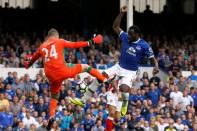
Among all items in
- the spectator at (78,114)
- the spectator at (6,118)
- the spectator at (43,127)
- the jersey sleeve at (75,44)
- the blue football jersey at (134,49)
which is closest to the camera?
the jersey sleeve at (75,44)

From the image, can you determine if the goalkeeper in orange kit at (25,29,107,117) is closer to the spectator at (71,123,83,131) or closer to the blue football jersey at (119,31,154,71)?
the blue football jersey at (119,31,154,71)

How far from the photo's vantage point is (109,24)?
127ft

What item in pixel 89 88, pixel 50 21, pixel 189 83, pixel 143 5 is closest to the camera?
pixel 89 88

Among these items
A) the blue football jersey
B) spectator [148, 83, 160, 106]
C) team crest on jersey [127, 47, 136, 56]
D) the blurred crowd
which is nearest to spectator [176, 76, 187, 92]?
the blurred crowd

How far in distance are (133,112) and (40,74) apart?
3755 mm

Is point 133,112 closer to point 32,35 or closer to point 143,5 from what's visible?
point 32,35

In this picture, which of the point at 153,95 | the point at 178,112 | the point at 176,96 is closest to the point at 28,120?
the point at 153,95

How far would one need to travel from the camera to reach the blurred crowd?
27797 millimetres

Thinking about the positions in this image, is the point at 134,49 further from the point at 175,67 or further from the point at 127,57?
the point at 175,67

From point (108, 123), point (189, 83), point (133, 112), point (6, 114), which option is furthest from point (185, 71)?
point (108, 123)

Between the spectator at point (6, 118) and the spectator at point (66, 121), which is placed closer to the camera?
the spectator at point (6, 118)

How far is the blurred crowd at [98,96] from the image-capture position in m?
27.8

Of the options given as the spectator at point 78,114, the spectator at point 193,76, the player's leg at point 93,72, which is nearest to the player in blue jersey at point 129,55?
the player's leg at point 93,72

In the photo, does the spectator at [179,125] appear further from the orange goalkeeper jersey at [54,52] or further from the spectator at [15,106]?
the orange goalkeeper jersey at [54,52]
